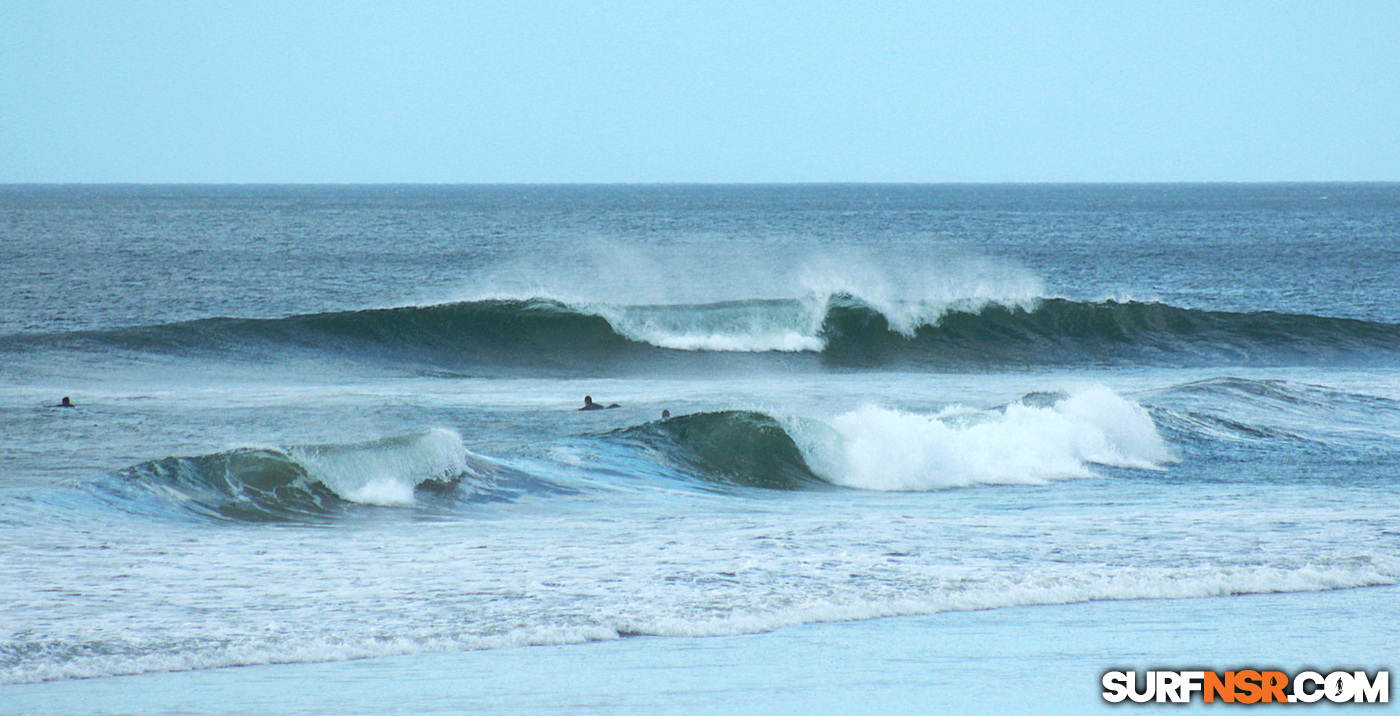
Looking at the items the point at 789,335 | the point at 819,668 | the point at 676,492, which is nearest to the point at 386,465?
the point at 676,492

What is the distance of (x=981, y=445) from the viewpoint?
12.0 m

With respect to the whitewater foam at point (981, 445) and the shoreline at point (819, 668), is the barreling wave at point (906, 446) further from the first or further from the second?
the shoreline at point (819, 668)

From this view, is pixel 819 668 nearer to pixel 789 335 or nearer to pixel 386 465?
pixel 386 465

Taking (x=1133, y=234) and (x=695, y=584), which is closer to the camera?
(x=695, y=584)

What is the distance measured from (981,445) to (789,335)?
12.4 metres

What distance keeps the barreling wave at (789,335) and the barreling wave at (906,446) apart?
8.61 meters

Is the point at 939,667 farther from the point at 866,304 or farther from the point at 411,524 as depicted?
the point at 866,304

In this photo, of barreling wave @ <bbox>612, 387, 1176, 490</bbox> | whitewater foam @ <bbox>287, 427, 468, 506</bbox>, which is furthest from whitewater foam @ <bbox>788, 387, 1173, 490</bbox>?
whitewater foam @ <bbox>287, 427, 468, 506</bbox>

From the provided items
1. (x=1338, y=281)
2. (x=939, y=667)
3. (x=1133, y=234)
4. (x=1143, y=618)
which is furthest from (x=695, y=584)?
(x=1133, y=234)

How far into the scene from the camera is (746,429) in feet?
40.9

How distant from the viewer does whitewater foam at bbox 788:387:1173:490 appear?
11.4m

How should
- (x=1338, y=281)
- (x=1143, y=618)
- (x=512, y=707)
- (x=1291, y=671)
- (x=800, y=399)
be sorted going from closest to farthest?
(x=512, y=707) → (x=1291, y=671) → (x=1143, y=618) → (x=800, y=399) → (x=1338, y=281)

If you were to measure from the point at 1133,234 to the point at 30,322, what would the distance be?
6480cm

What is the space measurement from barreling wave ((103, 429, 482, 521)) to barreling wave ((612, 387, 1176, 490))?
242cm
